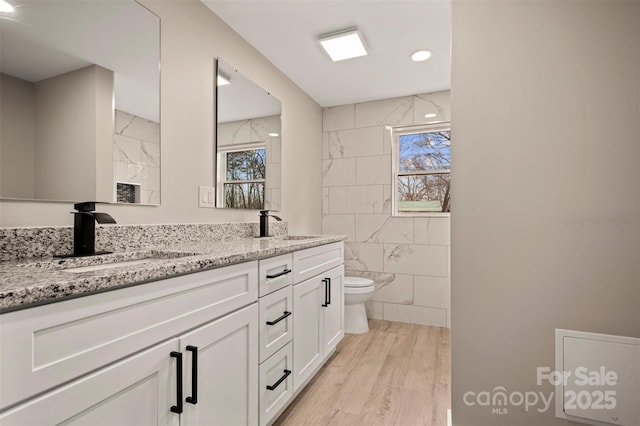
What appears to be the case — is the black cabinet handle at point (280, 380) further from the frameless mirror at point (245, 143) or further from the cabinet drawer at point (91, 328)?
the frameless mirror at point (245, 143)

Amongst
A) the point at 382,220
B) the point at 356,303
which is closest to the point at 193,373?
the point at 356,303

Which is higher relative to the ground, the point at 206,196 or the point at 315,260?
the point at 206,196

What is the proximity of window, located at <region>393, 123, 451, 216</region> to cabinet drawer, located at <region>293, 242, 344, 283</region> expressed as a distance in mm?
1200

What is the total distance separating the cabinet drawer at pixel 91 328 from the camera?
1.88ft

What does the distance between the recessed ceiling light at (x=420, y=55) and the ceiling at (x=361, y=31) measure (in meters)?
0.04

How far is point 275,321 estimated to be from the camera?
1.42 meters

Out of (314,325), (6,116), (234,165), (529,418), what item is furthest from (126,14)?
(529,418)

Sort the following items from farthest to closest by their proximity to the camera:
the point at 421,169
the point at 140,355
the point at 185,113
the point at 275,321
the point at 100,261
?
1. the point at 421,169
2. the point at 185,113
3. the point at 275,321
4. the point at 100,261
5. the point at 140,355

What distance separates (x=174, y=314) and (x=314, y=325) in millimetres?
1110

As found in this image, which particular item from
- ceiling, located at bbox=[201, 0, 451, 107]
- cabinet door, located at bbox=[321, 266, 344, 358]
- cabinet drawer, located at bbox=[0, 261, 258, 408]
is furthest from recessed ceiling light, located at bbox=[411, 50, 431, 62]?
cabinet drawer, located at bbox=[0, 261, 258, 408]

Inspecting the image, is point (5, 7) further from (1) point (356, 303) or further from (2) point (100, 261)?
(1) point (356, 303)

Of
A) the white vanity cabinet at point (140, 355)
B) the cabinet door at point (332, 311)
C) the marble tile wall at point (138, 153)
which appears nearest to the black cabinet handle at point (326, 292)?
the cabinet door at point (332, 311)

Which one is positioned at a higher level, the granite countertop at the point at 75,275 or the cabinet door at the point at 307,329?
the granite countertop at the point at 75,275

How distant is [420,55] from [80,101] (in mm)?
2246
